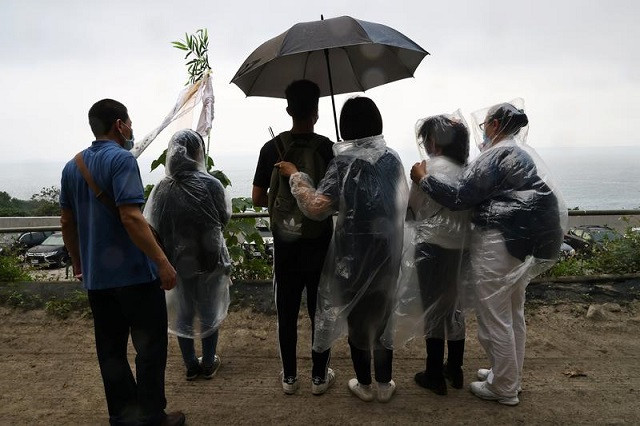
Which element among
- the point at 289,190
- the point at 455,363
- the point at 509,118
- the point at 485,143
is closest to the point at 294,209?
the point at 289,190

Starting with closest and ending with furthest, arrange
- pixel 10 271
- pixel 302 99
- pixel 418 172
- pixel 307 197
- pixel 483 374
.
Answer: pixel 307 197, pixel 302 99, pixel 418 172, pixel 483 374, pixel 10 271

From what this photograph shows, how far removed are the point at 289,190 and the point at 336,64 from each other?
1030 mm

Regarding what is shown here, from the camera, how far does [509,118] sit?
244 cm

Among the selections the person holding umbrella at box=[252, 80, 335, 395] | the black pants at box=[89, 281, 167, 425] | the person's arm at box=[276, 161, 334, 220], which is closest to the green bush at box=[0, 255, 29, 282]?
the black pants at box=[89, 281, 167, 425]

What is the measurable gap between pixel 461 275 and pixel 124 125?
195 centimetres

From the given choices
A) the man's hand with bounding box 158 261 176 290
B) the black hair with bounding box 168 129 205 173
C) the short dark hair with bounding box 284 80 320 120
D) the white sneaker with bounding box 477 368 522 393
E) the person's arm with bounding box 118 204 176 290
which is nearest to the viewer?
the person's arm with bounding box 118 204 176 290

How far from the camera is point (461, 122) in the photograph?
98.4 inches

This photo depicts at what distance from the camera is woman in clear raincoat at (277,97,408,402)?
235 cm

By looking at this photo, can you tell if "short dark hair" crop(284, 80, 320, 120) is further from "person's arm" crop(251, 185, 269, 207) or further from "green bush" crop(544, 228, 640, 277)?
"green bush" crop(544, 228, 640, 277)

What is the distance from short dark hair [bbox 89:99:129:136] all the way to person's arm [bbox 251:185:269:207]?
31.3 inches

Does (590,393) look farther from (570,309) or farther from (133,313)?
(133,313)

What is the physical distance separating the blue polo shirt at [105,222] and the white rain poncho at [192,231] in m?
0.50

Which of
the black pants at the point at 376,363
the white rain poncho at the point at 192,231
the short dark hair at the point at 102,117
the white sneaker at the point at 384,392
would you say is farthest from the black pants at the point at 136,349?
the white sneaker at the point at 384,392

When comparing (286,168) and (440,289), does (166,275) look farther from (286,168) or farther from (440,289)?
(440,289)
